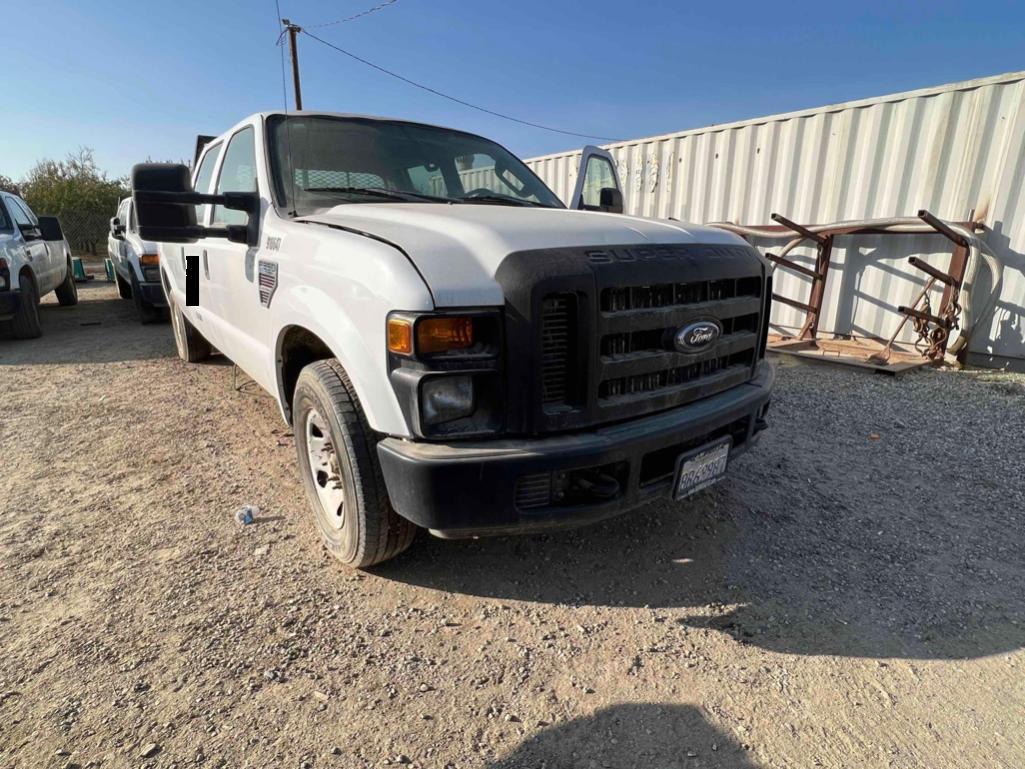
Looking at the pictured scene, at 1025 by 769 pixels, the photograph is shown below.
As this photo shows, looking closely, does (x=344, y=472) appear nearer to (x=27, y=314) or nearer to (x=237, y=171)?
(x=237, y=171)

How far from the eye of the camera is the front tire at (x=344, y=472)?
2203mm

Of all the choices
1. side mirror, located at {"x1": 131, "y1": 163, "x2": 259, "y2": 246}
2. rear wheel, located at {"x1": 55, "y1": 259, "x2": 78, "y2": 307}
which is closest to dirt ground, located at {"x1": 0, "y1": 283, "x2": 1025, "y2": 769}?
side mirror, located at {"x1": 131, "y1": 163, "x2": 259, "y2": 246}

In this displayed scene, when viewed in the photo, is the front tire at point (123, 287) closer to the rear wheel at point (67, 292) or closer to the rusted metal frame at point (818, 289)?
the rear wheel at point (67, 292)

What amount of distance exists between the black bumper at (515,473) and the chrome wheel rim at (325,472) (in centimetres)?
65

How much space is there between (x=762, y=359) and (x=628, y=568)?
4.44 feet

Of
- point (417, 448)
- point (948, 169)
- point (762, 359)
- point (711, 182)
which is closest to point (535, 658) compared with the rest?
point (417, 448)

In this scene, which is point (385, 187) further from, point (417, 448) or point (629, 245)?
point (417, 448)

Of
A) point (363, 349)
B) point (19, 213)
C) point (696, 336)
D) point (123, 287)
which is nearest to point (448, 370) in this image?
point (363, 349)

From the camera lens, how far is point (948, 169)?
6.04 meters

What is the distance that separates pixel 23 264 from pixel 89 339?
1202mm

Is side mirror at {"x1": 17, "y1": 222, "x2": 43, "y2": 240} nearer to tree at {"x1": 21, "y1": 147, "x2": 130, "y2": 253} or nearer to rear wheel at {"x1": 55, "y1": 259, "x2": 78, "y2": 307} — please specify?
rear wheel at {"x1": 55, "y1": 259, "x2": 78, "y2": 307}

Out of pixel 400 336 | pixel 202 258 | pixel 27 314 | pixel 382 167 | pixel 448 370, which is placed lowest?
pixel 27 314

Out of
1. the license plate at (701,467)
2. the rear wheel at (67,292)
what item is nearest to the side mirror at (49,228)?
the rear wheel at (67,292)

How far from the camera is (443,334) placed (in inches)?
73.5
